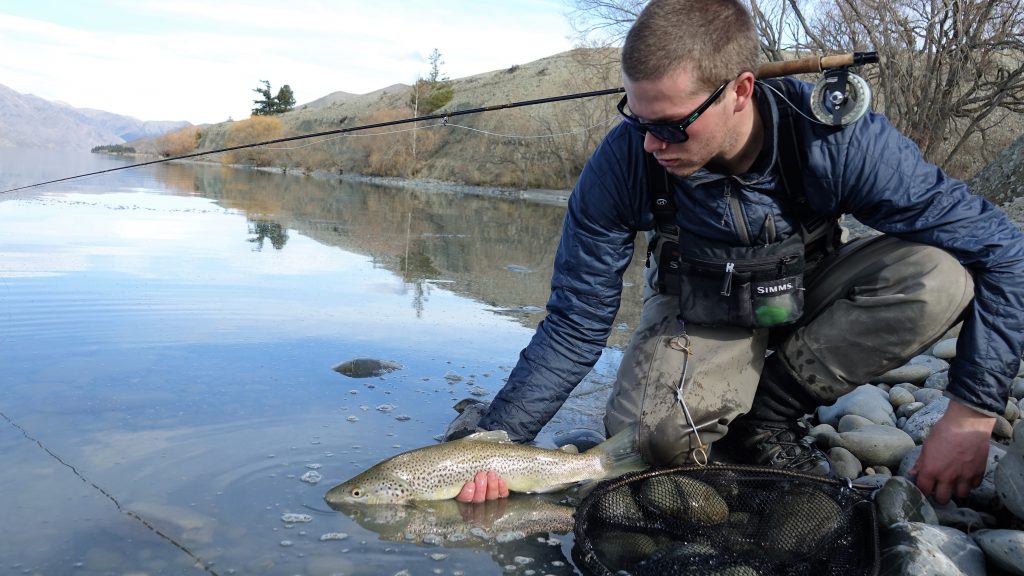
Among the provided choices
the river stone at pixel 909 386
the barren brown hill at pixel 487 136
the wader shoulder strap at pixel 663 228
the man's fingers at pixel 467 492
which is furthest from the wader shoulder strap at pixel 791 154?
the barren brown hill at pixel 487 136

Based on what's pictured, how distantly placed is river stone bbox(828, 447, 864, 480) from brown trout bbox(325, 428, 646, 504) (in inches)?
39.0

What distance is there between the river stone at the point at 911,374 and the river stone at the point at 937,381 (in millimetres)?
96

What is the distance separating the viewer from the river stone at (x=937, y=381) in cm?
457

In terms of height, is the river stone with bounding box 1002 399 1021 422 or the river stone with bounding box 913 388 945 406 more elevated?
the river stone with bounding box 1002 399 1021 422

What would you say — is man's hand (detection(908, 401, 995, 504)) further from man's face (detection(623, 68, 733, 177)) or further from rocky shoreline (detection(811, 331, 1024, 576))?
man's face (detection(623, 68, 733, 177))

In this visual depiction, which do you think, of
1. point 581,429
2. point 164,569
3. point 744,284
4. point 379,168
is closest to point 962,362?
point 744,284

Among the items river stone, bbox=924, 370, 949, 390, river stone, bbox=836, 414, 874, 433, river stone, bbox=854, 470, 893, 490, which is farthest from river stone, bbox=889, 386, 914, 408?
river stone, bbox=854, 470, 893, 490

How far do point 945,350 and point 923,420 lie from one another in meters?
1.45

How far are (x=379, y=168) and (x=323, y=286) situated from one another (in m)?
42.7

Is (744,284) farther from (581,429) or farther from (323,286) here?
(323,286)

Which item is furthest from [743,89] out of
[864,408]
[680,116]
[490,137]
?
[490,137]

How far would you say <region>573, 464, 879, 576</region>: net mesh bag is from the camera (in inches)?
104

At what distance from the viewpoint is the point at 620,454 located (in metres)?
3.34

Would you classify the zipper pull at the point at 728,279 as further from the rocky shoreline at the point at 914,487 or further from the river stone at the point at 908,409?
the river stone at the point at 908,409
